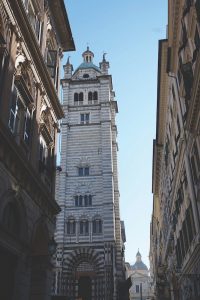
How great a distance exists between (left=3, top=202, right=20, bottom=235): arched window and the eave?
13.5 meters

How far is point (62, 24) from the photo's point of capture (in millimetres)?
22656

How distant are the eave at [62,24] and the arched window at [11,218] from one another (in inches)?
532

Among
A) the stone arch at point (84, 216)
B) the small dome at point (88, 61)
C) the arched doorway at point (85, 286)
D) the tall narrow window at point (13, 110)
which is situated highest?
the small dome at point (88, 61)

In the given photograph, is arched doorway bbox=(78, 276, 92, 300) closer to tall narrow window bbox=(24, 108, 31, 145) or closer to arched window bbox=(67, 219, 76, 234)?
arched window bbox=(67, 219, 76, 234)

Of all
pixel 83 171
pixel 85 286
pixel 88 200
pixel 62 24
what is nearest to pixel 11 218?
pixel 62 24

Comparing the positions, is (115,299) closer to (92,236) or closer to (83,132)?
(92,236)

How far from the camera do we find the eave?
21.1m

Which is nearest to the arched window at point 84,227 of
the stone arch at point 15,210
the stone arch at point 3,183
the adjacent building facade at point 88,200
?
the adjacent building facade at point 88,200

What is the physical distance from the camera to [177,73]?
78.6 feet

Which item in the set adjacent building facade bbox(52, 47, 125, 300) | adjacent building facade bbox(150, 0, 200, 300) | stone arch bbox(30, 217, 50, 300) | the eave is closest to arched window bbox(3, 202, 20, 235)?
stone arch bbox(30, 217, 50, 300)

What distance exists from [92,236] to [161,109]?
25228mm

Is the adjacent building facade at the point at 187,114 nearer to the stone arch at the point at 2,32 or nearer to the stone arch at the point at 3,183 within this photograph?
the stone arch at the point at 2,32

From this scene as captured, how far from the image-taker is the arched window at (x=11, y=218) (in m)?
12.4

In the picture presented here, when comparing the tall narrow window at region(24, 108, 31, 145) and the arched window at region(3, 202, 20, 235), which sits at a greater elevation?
the tall narrow window at region(24, 108, 31, 145)
